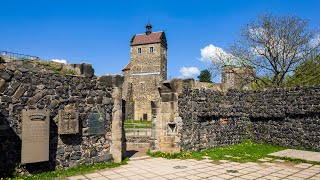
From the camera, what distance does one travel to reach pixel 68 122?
701 centimetres

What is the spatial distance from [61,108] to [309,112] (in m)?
9.21

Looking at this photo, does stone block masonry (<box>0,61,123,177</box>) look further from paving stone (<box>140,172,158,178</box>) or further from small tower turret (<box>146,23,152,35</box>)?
small tower turret (<box>146,23,152,35</box>)

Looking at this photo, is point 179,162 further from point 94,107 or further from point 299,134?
point 299,134

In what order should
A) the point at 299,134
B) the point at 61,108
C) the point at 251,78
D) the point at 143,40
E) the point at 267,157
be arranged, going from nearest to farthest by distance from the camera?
the point at 61,108 < the point at 267,157 < the point at 299,134 < the point at 251,78 < the point at 143,40

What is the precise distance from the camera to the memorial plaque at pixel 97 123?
771 centimetres

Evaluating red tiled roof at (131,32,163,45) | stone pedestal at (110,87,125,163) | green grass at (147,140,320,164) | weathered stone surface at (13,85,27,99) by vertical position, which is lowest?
green grass at (147,140,320,164)

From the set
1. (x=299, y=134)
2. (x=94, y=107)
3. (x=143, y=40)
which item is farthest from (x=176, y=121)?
(x=143, y=40)

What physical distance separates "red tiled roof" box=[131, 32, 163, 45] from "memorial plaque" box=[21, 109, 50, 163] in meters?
44.5

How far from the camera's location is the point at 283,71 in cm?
1881

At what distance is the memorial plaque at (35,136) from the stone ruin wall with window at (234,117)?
4.44m

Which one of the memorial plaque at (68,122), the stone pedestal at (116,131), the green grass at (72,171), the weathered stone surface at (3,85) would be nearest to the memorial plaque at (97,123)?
the stone pedestal at (116,131)

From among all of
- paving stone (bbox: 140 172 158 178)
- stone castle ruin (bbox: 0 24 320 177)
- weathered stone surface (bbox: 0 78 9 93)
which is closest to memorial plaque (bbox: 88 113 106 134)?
stone castle ruin (bbox: 0 24 320 177)

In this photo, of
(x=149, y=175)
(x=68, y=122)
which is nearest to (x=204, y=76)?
(x=149, y=175)

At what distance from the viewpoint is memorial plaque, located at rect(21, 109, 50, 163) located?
6.18 metres
